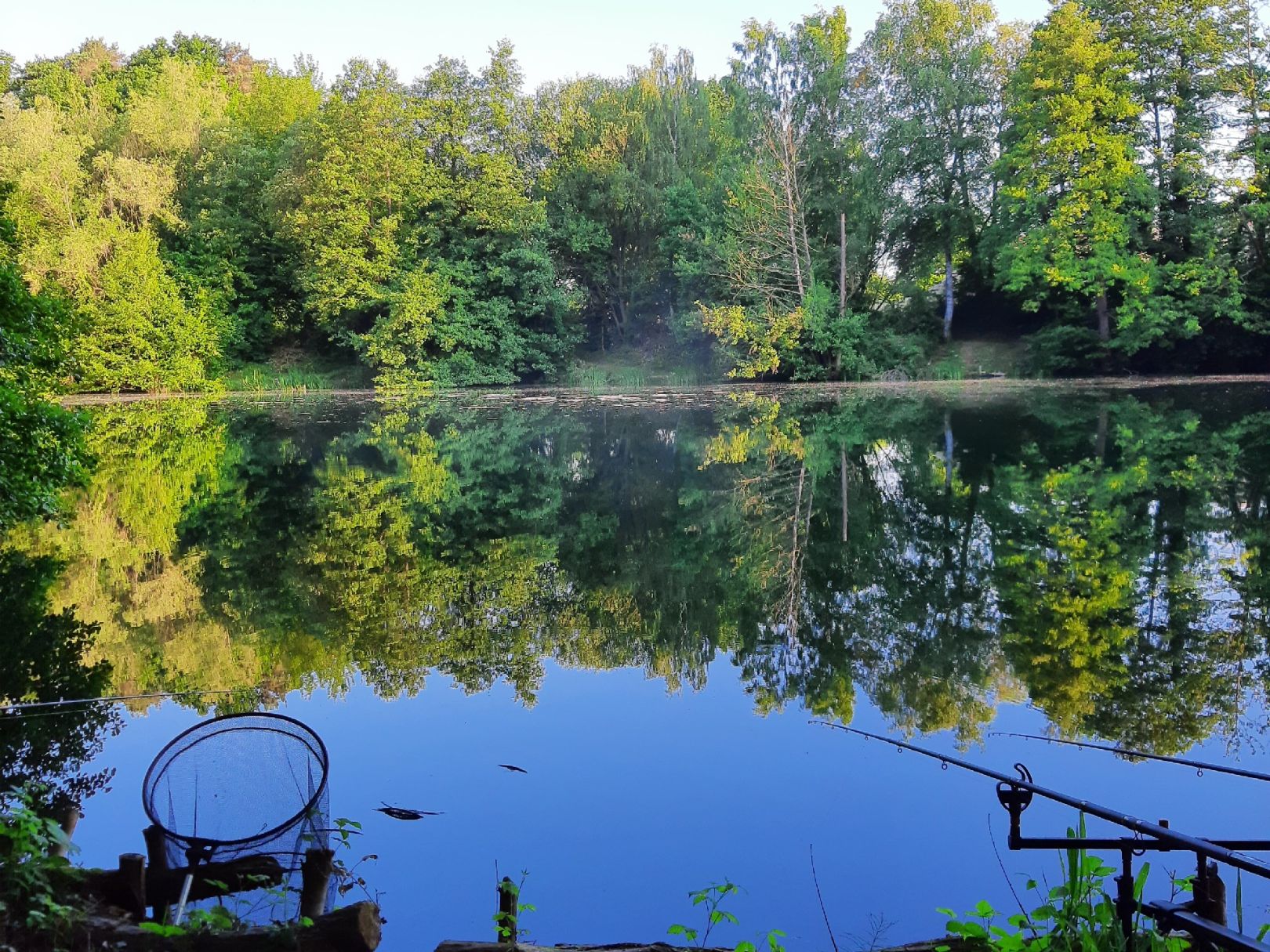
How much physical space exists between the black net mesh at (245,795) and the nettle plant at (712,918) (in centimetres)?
137

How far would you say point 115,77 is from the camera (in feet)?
166

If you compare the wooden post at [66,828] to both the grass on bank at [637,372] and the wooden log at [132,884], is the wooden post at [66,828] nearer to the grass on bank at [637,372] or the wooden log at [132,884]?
the wooden log at [132,884]

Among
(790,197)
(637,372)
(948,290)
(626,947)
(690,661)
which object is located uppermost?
(790,197)

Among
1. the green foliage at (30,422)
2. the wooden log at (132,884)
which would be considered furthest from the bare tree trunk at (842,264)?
the wooden log at (132,884)

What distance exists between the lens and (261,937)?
3.29 m

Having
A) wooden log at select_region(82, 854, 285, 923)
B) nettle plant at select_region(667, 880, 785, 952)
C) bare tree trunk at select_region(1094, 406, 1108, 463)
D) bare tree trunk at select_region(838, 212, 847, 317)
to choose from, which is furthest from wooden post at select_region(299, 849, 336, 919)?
bare tree trunk at select_region(838, 212, 847, 317)

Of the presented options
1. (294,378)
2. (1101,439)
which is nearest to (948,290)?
(1101,439)

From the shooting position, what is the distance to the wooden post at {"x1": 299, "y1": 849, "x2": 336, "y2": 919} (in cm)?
348

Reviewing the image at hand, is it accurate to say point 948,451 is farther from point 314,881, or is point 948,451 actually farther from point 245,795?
point 314,881

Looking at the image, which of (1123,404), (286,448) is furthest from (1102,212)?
(286,448)

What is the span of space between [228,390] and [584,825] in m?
37.1

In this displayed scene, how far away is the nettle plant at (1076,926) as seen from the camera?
2.99 metres

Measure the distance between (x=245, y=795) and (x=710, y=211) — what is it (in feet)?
111

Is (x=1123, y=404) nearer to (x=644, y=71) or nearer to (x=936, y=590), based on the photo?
(x=936, y=590)
